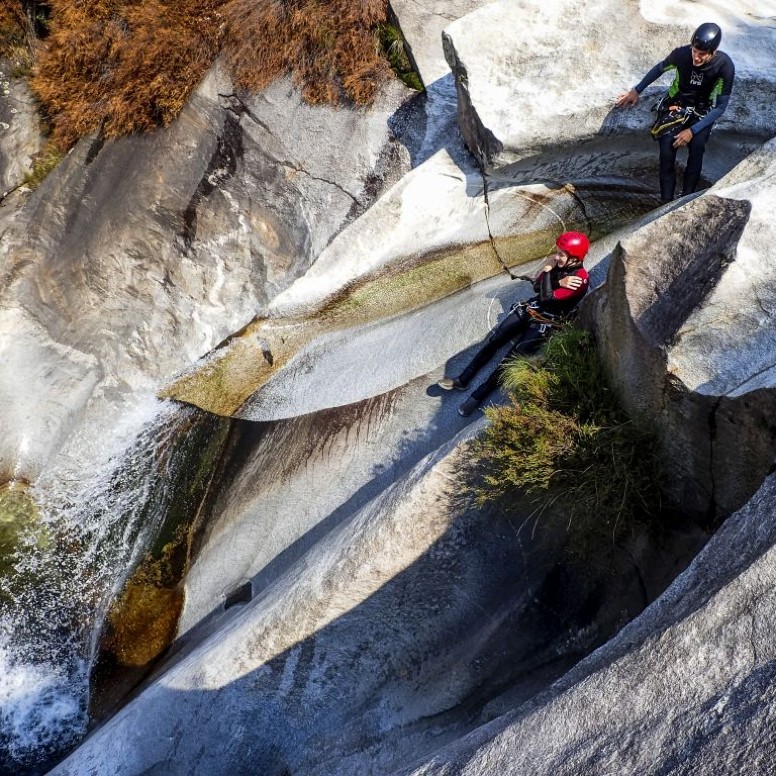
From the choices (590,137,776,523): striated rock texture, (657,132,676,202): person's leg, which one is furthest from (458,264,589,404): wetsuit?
(657,132,676,202): person's leg

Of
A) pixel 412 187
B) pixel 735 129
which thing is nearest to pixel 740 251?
pixel 735 129

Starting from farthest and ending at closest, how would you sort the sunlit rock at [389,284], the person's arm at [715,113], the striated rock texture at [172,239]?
the striated rock texture at [172,239] < the sunlit rock at [389,284] < the person's arm at [715,113]

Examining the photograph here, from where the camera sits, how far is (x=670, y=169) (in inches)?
303

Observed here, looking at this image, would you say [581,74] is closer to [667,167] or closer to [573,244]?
[667,167]

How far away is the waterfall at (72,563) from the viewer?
749cm

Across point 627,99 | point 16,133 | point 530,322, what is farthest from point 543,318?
point 16,133

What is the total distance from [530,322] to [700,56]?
115 inches

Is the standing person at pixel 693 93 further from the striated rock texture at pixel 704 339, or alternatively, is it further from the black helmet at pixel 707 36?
the striated rock texture at pixel 704 339

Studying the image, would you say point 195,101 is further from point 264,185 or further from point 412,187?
point 412,187

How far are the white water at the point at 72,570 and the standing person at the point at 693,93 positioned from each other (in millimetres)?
6571

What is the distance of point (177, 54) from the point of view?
9.64 m

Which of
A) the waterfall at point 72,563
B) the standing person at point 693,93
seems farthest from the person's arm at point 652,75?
the waterfall at point 72,563

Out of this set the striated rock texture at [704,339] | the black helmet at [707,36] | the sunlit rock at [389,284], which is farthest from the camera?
the sunlit rock at [389,284]

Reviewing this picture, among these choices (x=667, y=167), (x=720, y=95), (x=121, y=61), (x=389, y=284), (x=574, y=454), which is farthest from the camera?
(x=121, y=61)
